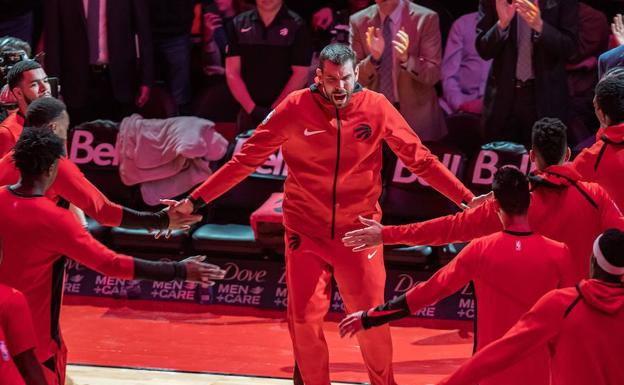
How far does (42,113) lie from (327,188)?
1.53m

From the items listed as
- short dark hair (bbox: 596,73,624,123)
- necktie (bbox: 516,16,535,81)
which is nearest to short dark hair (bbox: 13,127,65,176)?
short dark hair (bbox: 596,73,624,123)

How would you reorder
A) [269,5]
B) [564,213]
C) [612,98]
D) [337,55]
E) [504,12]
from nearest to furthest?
[564,213]
[612,98]
[337,55]
[504,12]
[269,5]

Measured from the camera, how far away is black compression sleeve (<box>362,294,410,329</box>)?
5102 mm

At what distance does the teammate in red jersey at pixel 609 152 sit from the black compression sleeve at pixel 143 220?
84.6 inches

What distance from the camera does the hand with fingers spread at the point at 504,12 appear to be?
8859mm

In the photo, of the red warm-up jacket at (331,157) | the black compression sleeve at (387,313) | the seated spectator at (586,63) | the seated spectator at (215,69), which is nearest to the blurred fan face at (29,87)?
the red warm-up jacket at (331,157)

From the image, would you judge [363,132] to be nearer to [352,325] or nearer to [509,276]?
[352,325]

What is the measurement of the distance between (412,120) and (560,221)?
3829mm

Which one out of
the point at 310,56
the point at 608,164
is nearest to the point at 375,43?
the point at 310,56

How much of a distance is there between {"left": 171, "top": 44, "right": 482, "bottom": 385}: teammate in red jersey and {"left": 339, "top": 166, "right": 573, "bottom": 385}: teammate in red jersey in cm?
143

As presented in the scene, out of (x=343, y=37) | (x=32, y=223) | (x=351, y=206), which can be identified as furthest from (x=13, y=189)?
(x=343, y=37)

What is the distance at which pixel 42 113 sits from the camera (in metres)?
6.22

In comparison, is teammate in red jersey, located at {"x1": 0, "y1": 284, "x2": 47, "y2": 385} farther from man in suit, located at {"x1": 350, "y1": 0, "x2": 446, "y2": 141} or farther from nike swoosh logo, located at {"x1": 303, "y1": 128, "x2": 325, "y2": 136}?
man in suit, located at {"x1": 350, "y1": 0, "x2": 446, "y2": 141}

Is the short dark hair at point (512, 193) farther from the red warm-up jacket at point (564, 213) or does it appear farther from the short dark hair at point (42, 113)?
the short dark hair at point (42, 113)
